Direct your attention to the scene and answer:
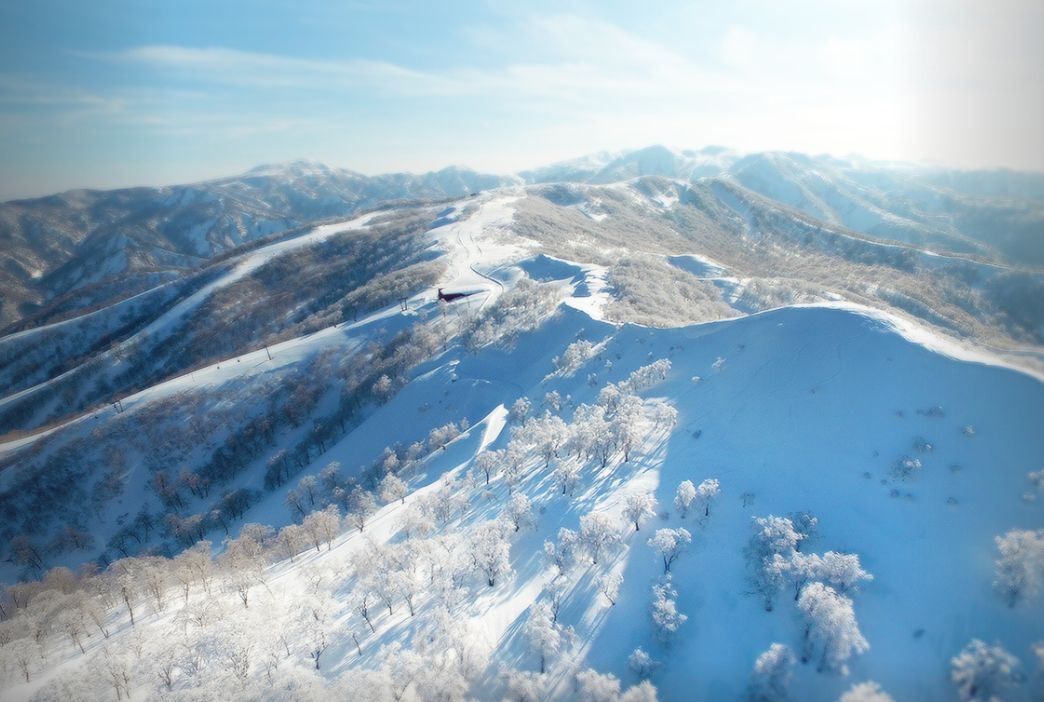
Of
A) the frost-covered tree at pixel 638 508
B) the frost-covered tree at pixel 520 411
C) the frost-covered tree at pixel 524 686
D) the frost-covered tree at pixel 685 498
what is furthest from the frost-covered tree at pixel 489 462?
the frost-covered tree at pixel 524 686

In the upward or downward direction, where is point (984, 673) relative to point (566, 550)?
upward

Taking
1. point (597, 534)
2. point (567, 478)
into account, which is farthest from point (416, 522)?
point (597, 534)

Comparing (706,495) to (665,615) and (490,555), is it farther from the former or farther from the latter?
(490,555)

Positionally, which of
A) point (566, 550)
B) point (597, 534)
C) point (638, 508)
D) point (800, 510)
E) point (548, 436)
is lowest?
point (566, 550)

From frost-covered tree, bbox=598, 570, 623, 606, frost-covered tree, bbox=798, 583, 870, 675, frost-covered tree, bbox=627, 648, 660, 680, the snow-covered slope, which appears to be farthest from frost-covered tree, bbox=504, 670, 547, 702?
frost-covered tree, bbox=798, 583, 870, 675

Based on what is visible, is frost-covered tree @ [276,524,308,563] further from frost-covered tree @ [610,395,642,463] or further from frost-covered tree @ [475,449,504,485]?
frost-covered tree @ [610,395,642,463]

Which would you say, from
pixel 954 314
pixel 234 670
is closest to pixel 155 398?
pixel 234 670
